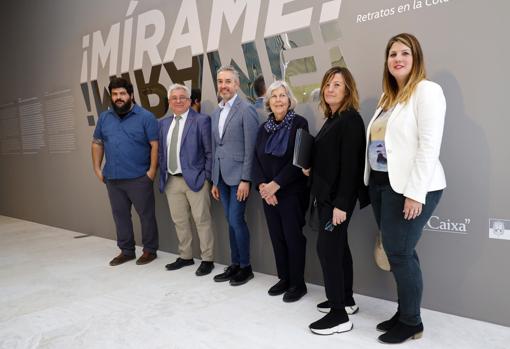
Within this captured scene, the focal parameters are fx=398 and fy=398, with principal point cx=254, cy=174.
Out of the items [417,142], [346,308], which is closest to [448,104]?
[417,142]

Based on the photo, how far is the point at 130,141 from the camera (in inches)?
143

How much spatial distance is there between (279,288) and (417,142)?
1.45m

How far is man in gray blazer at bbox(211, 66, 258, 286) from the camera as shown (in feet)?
9.70

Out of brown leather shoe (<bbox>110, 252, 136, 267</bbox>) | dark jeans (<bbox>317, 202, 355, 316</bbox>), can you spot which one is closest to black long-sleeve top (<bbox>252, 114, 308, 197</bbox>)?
dark jeans (<bbox>317, 202, 355, 316</bbox>)

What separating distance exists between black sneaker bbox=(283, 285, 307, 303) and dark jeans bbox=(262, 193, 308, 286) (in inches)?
1.1

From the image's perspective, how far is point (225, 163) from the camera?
3029 mm

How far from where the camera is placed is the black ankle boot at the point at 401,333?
2027 mm

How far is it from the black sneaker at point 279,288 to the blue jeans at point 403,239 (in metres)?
0.92

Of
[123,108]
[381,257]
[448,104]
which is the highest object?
[123,108]

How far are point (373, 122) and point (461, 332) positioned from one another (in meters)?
1.23

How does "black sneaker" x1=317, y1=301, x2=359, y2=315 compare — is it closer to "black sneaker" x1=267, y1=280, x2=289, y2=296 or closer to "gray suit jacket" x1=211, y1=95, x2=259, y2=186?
"black sneaker" x1=267, y1=280, x2=289, y2=296

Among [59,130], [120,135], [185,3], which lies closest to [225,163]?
[120,135]

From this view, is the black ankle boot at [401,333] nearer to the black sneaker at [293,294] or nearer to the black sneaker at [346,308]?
the black sneaker at [346,308]

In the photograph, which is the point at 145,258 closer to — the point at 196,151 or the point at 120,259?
the point at 120,259
